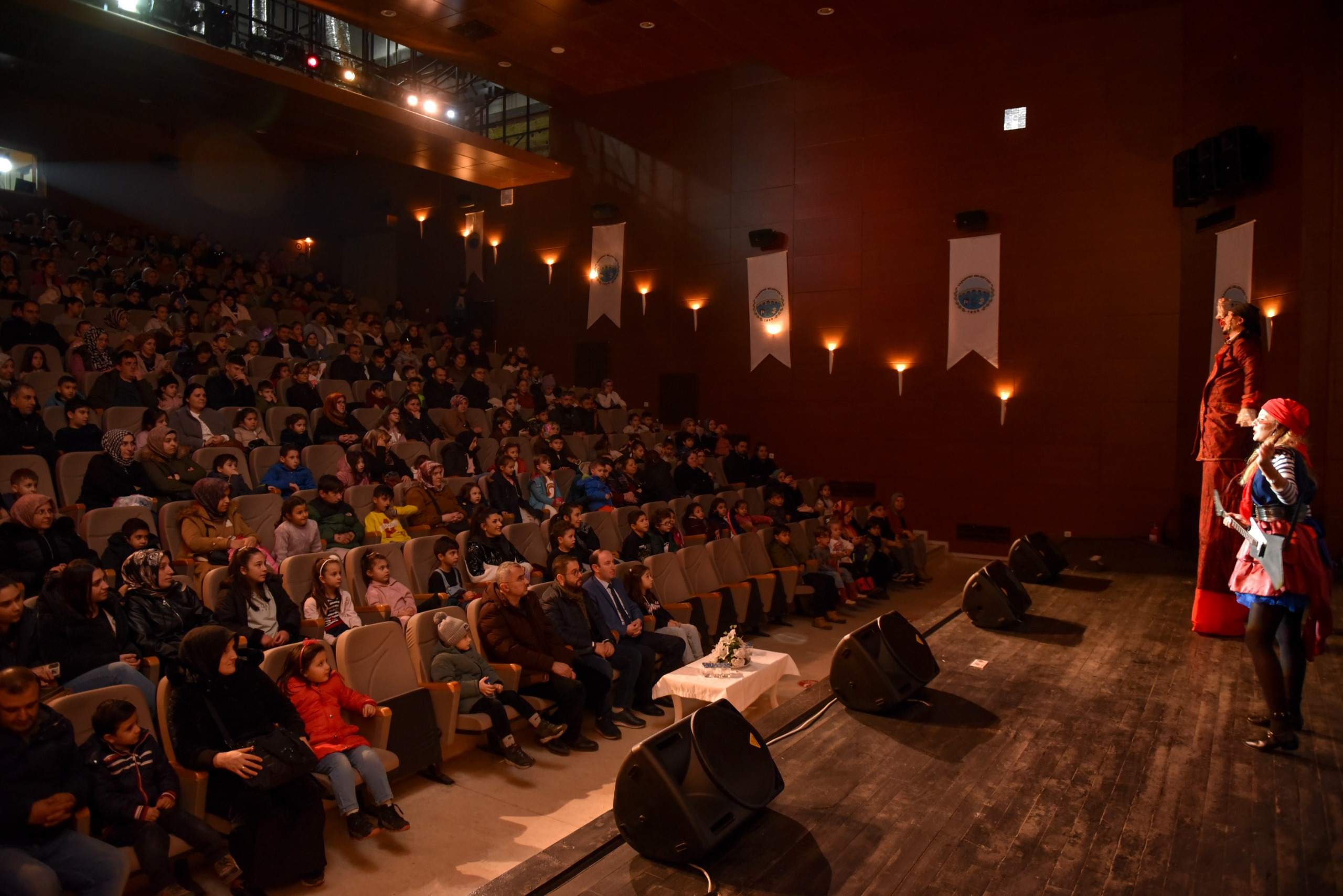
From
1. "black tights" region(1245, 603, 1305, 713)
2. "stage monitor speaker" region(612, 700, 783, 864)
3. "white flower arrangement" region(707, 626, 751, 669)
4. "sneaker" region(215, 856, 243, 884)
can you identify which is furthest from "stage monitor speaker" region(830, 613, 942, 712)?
"sneaker" region(215, 856, 243, 884)

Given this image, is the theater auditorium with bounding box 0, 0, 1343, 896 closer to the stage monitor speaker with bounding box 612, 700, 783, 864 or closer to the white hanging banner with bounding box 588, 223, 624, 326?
the stage monitor speaker with bounding box 612, 700, 783, 864

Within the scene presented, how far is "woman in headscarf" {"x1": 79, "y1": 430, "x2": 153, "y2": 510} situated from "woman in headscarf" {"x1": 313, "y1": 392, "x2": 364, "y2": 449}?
1.37m

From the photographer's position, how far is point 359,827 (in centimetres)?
318

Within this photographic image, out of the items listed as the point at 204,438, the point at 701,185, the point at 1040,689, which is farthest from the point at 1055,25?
the point at 204,438

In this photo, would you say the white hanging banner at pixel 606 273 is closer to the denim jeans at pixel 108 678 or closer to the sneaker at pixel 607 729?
the sneaker at pixel 607 729

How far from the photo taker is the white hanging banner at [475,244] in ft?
41.3

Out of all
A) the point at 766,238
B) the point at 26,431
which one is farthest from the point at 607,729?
the point at 766,238

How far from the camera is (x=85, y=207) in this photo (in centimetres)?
1138

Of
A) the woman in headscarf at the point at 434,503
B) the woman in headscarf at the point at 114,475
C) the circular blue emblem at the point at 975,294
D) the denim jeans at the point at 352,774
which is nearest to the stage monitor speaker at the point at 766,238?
the circular blue emblem at the point at 975,294

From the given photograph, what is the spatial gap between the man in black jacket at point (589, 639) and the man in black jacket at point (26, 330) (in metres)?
4.32

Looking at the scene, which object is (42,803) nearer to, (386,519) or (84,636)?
(84,636)

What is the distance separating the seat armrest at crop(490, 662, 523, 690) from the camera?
4070 mm

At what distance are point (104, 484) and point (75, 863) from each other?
2861 mm

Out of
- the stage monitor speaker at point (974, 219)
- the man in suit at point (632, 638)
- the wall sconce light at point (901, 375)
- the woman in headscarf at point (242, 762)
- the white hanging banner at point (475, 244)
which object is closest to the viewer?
the woman in headscarf at point (242, 762)
